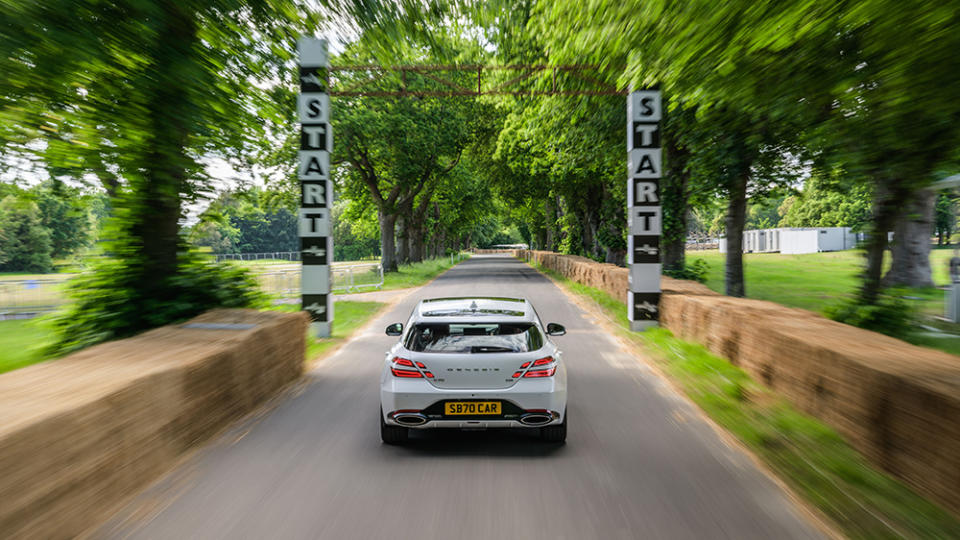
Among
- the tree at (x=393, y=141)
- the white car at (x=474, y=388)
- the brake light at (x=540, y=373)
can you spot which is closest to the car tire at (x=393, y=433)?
the white car at (x=474, y=388)

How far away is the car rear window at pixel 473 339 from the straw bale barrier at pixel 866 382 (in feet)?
8.83

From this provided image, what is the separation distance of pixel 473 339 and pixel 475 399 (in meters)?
0.64

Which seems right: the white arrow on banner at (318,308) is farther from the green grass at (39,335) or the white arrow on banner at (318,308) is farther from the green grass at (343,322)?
the green grass at (39,335)

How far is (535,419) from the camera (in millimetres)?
4809

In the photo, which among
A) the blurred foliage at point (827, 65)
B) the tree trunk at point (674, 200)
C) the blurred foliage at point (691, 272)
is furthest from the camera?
the blurred foliage at point (691, 272)

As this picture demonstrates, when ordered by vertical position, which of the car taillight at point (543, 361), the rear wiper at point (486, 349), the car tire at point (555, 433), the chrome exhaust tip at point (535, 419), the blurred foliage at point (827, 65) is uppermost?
the blurred foliage at point (827, 65)

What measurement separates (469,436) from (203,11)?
18.1ft

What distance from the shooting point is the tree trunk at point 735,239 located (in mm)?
14477

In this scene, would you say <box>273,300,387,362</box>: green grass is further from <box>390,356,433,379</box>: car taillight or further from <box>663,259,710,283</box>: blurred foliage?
<box>663,259,710,283</box>: blurred foliage

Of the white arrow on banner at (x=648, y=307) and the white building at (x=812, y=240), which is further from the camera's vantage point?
the white building at (x=812, y=240)

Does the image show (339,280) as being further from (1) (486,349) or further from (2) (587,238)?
(1) (486,349)

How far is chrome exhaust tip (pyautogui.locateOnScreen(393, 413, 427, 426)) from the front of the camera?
4777 mm

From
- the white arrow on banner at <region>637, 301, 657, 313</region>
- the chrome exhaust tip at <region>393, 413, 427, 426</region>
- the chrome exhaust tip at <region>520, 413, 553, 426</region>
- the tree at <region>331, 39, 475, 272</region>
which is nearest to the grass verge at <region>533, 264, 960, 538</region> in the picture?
the chrome exhaust tip at <region>520, 413, 553, 426</region>

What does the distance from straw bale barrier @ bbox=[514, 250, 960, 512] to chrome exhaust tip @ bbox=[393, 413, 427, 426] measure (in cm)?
364
